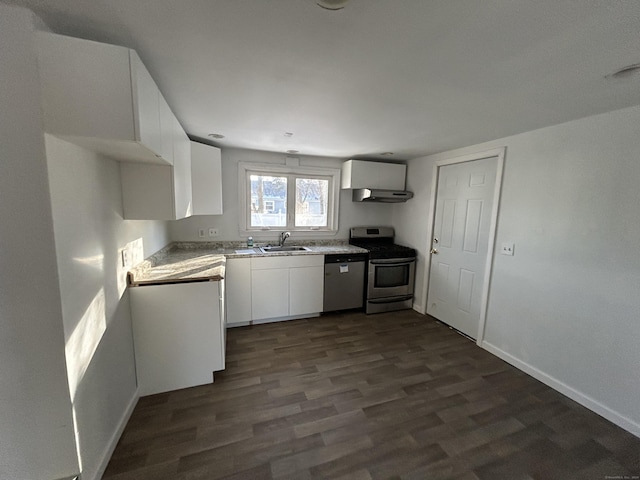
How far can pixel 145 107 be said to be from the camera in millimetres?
1179

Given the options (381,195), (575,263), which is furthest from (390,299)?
(575,263)

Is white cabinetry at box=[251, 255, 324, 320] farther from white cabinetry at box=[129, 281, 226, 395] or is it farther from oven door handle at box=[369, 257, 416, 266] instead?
white cabinetry at box=[129, 281, 226, 395]

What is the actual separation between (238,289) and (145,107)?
7.10ft

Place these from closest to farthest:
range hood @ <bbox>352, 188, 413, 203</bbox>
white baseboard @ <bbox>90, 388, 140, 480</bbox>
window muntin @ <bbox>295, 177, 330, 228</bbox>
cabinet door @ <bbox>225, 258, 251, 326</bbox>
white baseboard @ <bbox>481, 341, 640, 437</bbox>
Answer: white baseboard @ <bbox>90, 388, 140, 480</bbox>
white baseboard @ <bbox>481, 341, 640, 437</bbox>
cabinet door @ <bbox>225, 258, 251, 326</bbox>
range hood @ <bbox>352, 188, 413, 203</bbox>
window muntin @ <bbox>295, 177, 330, 228</bbox>

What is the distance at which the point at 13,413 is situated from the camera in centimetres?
103

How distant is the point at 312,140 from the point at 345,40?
1.65 meters

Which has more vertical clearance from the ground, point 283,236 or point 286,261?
point 283,236

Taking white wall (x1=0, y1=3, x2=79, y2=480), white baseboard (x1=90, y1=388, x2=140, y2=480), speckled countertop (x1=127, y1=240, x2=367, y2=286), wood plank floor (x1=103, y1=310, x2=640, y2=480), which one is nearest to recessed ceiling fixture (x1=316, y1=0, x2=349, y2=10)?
white wall (x1=0, y1=3, x2=79, y2=480)

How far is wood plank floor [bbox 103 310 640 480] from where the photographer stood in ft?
4.68

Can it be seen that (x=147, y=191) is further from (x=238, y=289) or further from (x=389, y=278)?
(x=389, y=278)

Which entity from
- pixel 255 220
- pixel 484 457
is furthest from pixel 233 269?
pixel 484 457

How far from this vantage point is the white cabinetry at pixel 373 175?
11.7 ft

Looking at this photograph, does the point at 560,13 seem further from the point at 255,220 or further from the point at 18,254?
the point at 255,220

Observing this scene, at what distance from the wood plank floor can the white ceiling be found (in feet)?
7.28
